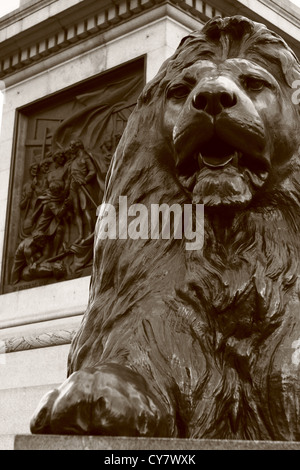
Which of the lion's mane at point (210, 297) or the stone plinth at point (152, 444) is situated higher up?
the lion's mane at point (210, 297)

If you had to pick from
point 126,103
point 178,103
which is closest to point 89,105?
point 126,103

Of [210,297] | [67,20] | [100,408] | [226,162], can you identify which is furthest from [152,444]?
[67,20]

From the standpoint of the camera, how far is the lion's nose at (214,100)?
2.05 meters

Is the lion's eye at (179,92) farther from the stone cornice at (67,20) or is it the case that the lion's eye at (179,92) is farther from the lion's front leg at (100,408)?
the stone cornice at (67,20)

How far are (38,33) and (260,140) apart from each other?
5698mm

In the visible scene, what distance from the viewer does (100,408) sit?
5.66 ft

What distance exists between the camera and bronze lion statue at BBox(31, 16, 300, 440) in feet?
6.47

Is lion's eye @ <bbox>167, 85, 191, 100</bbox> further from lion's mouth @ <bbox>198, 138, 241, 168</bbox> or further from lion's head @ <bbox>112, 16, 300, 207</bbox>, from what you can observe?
lion's mouth @ <bbox>198, 138, 241, 168</bbox>

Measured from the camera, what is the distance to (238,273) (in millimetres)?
2109

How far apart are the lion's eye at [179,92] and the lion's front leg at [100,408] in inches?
32.2

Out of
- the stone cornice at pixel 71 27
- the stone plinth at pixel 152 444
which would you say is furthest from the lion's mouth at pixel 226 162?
the stone cornice at pixel 71 27

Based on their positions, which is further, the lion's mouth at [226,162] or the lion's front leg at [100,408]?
the lion's mouth at [226,162]

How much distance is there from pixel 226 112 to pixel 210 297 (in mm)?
472
